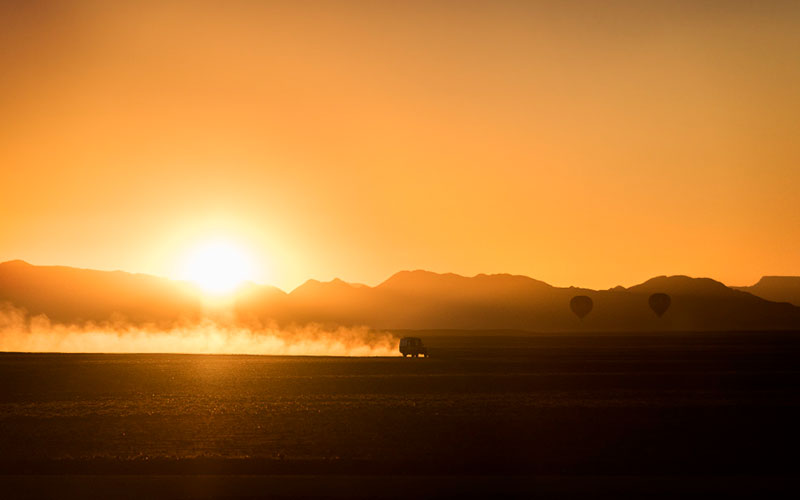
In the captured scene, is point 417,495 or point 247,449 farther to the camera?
point 247,449

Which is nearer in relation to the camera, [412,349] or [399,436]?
[399,436]

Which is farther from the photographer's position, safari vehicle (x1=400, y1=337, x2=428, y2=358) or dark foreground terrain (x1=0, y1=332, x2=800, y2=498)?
safari vehicle (x1=400, y1=337, x2=428, y2=358)

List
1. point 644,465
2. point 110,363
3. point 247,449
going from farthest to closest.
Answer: point 110,363 < point 247,449 < point 644,465

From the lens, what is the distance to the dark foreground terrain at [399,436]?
685 inches

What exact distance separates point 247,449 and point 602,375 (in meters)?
36.7

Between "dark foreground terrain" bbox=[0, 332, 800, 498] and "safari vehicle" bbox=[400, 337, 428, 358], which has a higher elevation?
"safari vehicle" bbox=[400, 337, 428, 358]

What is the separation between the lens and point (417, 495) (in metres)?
16.4

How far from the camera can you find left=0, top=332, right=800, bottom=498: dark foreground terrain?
17.4 metres

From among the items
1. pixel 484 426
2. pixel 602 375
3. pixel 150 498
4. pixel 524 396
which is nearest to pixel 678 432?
pixel 484 426

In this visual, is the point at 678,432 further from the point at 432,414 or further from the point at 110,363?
the point at 110,363

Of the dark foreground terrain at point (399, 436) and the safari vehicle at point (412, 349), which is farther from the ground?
the safari vehicle at point (412, 349)

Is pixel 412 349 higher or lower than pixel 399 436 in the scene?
higher

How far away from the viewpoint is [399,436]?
26.8m

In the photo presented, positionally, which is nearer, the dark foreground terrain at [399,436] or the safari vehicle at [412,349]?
the dark foreground terrain at [399,436]
